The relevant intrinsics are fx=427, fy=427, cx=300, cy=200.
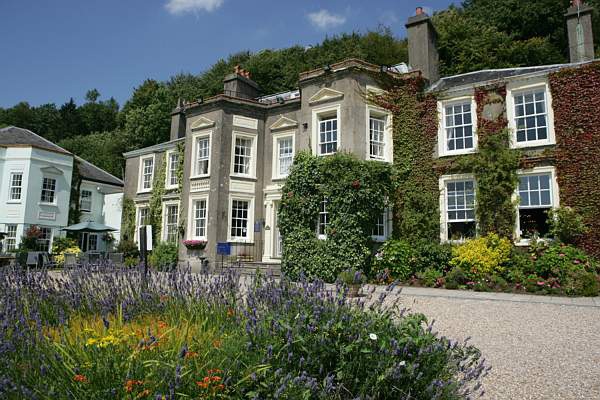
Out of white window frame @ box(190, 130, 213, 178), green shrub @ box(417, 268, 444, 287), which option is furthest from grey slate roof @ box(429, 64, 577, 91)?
white window frame @ box(190, 130, 213, 178)

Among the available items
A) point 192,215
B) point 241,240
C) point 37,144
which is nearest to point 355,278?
point 241,240

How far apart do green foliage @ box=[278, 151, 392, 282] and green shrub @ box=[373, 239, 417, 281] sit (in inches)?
21.5

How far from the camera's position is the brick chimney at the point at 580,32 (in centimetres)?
1533

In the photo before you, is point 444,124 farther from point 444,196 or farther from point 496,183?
point 496,183

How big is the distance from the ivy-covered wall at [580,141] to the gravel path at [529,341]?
5.12m

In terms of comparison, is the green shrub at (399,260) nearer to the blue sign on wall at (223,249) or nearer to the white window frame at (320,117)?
the white window frame at (320,117)

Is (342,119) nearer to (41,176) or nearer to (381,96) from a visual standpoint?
(381,96)

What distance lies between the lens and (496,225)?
44.0ft

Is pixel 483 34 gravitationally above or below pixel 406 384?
above

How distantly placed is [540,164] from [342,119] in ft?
21.5

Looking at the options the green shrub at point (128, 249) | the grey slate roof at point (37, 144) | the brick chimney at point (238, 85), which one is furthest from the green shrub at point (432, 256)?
the grey slate roof at point (37, 144)

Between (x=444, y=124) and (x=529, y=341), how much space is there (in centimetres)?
1074

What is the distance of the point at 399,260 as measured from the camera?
43.8 feet

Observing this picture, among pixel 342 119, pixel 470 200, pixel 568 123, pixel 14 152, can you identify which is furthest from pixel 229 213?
pixel 14 152
